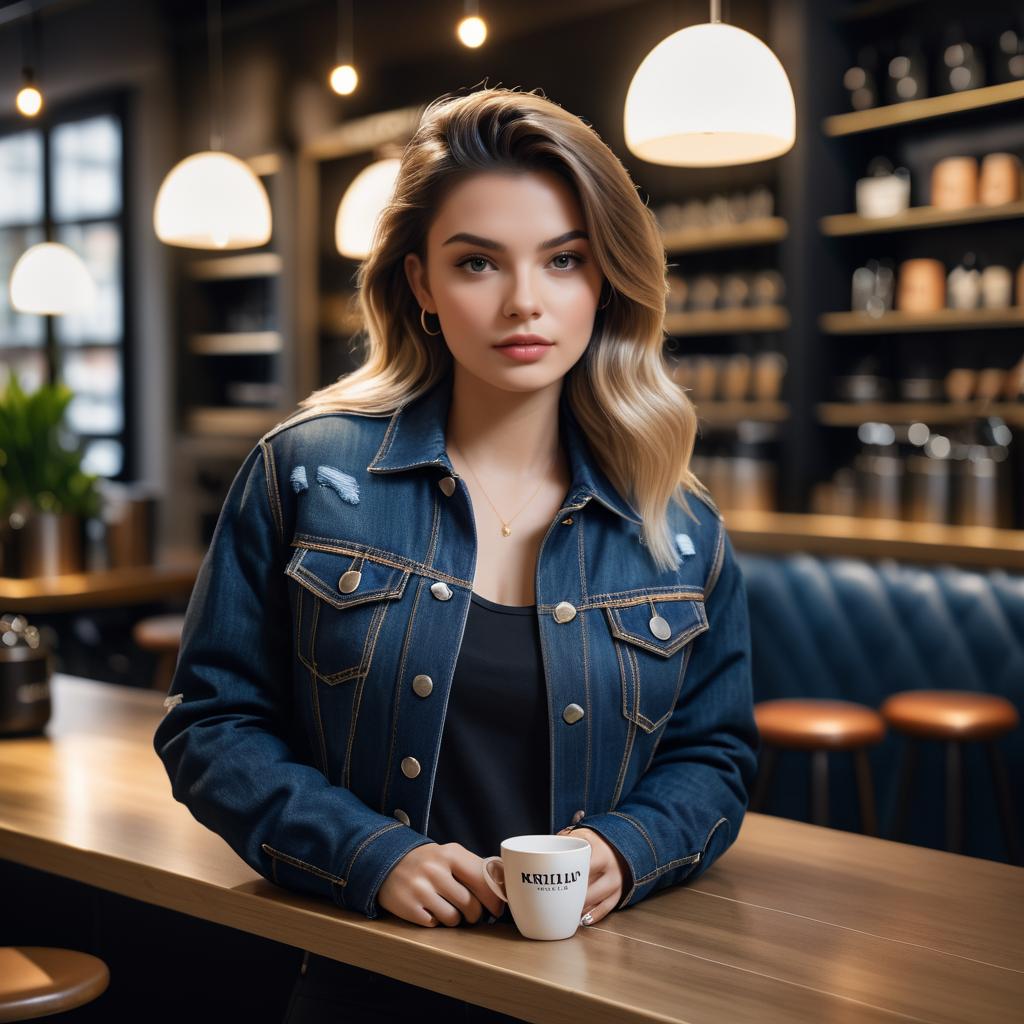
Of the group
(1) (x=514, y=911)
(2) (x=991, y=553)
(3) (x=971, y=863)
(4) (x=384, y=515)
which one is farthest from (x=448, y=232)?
(2) (x=991, y=553)

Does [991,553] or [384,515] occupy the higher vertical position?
[384,515]

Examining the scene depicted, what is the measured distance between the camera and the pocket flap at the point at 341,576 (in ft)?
5.04

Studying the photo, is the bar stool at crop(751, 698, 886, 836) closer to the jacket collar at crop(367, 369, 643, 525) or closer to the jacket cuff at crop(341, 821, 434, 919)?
the jacket collar at crop(367, 369, 643, 525)

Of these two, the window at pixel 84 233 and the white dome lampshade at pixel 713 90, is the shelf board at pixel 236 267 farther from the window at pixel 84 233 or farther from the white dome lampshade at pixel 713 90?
→ the white dome lampshade at pixel 713 90

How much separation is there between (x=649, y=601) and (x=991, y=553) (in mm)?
2547

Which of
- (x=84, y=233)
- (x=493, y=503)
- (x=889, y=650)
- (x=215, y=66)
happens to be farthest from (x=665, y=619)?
(x=84, y=233)

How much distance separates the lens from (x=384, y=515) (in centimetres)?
161

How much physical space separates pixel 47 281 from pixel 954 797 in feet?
11.7

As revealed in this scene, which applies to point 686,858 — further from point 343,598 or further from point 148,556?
point 148,556

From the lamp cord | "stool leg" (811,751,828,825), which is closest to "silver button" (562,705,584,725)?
"stool leg" (811,751,828,825)

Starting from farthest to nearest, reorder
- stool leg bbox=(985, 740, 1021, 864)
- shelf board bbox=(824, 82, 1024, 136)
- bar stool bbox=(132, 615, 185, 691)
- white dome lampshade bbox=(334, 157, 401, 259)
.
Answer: bar stool bbox=(132, 615, 185, 691) < shelf board bbox=(824, 82, 1024, 136) < white dome lampshade bbox=(334, 157, 401, 259) < stool leg bbox=(985, 740, 1021, 864)

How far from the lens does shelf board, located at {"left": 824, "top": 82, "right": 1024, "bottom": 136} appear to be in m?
4.56

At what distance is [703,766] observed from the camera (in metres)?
1.65

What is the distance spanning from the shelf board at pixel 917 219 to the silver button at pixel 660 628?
344cm
